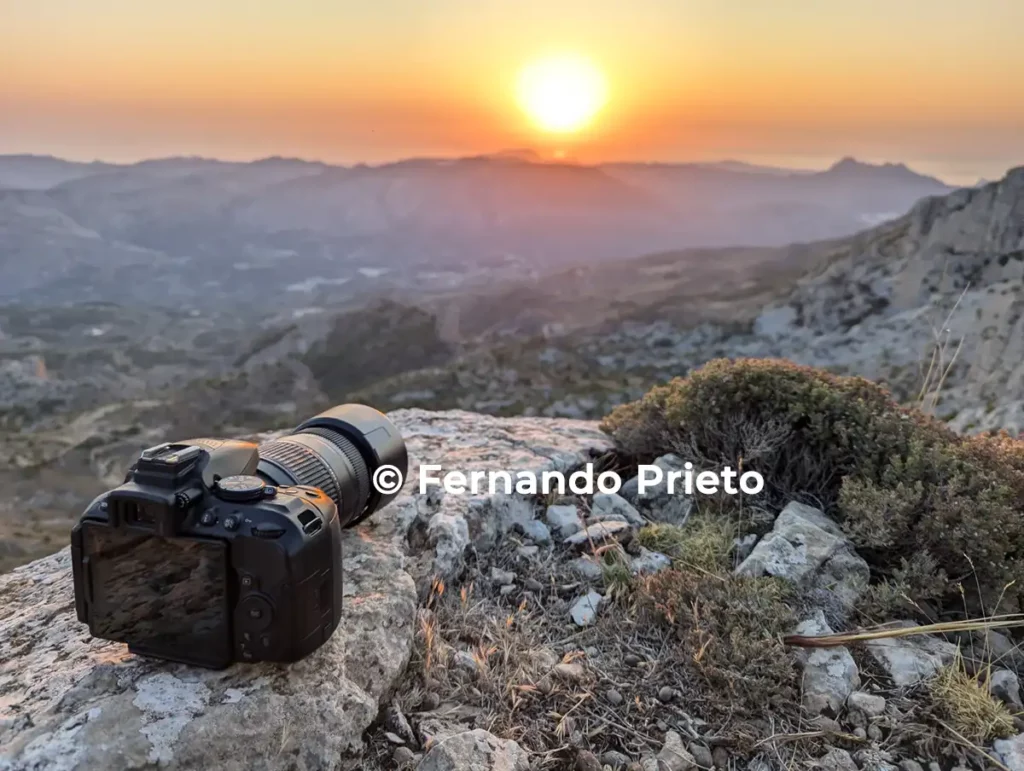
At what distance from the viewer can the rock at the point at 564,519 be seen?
3992mm

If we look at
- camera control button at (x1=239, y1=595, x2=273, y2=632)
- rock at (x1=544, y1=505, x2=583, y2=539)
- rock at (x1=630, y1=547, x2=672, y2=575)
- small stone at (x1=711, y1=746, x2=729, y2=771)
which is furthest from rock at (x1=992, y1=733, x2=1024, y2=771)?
camera control button at (x1=239, y1=595, x2=273, y2=632)

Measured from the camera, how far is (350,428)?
3.34 m

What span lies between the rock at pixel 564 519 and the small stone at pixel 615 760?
58.5 inches

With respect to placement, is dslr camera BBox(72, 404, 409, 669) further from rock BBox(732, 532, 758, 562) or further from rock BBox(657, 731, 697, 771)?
rock BBox(732, 532, 758, 562)

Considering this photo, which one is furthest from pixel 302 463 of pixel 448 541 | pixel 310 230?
pixel 310 230

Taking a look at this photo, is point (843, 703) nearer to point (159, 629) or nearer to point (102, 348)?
point (159, 629)

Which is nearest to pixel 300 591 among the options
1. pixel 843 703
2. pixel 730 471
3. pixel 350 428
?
pixel 350 428

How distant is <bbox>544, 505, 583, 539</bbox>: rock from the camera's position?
3992mm

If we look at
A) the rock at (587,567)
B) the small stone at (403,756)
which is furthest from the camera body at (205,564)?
the rock at (587,567)

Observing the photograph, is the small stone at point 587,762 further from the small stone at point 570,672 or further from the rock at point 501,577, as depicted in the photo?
A: the rock at point 501,577

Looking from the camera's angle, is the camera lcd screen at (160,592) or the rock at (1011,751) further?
the rock at (1011,751)

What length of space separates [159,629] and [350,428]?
130cm

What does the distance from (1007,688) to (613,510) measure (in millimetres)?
2024

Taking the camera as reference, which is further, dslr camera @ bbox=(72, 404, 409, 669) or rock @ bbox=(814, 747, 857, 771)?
rock @ bbox=(814, 747, 857, 771)
